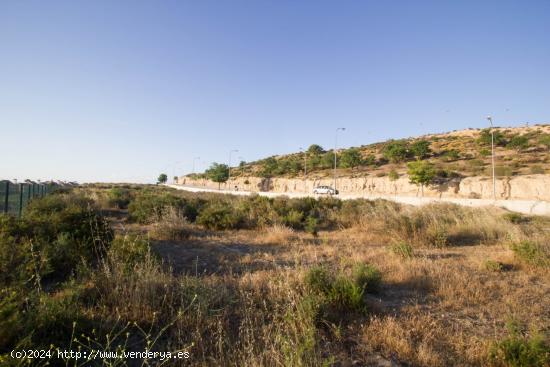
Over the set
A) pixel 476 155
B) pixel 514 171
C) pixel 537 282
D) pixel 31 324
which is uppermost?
pixel 476 155

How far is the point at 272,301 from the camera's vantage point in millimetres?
3895

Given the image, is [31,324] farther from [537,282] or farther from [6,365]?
A: [537,282]

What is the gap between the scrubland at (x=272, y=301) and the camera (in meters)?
2.86

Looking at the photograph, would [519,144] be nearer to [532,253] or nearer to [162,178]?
[532,253]

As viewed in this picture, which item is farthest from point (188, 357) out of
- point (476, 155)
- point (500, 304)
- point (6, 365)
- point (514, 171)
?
point (476, 155)

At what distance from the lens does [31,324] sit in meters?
2.70

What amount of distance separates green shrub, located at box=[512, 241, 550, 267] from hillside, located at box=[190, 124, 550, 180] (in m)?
38.6

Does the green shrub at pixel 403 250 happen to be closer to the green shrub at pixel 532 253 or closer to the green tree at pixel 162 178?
the green shrub at pixel 532 253

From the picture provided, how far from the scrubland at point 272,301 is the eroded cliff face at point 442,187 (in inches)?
1221

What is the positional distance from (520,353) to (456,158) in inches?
2336

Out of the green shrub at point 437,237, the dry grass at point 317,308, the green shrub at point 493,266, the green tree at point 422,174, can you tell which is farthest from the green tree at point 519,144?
the green shrub at point 493,266

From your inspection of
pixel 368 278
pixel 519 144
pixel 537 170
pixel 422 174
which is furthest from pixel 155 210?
pixel 519 144

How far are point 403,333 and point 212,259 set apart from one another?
4504 mm

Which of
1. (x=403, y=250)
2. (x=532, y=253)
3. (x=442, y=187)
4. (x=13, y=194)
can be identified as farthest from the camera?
(x=442, y=187)
